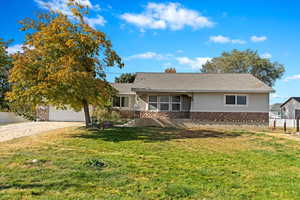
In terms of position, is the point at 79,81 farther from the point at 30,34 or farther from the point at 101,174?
the point at 101,174

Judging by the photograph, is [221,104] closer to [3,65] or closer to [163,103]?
[163,103]

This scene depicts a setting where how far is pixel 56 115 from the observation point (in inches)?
998

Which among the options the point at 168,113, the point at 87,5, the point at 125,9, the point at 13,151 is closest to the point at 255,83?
the point at 168,113

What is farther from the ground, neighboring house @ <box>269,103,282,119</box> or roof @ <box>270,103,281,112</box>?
roof @ <box>270,103,281,112</box>

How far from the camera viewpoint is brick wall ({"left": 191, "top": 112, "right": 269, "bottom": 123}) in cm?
1877

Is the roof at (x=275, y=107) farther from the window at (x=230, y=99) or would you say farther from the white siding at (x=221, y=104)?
the window at (x=230, y=99)

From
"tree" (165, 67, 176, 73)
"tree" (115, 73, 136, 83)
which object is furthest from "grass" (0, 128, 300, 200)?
"tree" (165, 67, 176, 73)

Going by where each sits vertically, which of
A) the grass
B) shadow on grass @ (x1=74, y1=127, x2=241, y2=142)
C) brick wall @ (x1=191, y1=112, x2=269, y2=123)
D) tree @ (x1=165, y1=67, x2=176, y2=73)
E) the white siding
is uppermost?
tree @ (x1=165, y1=67, x2=176, y2=73)

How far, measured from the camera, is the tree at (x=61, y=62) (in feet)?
39.1

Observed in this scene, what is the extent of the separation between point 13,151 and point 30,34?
26.2ft

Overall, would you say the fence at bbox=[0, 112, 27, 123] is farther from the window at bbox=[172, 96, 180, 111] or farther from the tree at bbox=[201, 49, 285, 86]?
the tree at bbox=[201, 49, 285, 86]

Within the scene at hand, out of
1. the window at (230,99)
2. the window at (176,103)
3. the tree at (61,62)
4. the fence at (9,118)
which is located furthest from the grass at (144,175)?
the fence at (9,118)

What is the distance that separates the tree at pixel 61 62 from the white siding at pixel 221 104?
7792mm

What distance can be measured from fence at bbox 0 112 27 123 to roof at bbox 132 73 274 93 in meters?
13.5
